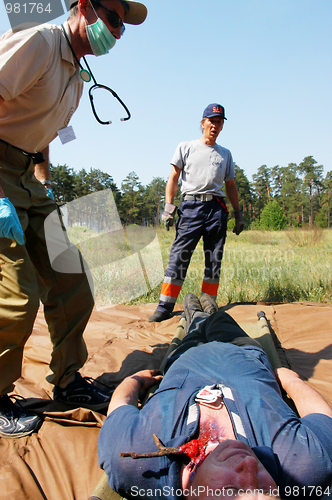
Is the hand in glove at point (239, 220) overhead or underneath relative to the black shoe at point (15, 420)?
overhead

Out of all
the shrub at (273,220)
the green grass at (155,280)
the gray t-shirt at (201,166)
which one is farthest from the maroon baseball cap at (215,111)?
the shrub at (273,220)

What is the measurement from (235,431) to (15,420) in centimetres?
112

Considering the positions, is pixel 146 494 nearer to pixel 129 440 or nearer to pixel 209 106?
pixel 129 440

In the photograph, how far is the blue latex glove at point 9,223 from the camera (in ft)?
4.93

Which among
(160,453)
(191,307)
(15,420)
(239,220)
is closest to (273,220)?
(239,220)

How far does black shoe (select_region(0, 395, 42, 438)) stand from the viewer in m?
1.62

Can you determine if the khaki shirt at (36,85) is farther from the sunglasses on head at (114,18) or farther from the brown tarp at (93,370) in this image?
the brown tarp at (93,370)

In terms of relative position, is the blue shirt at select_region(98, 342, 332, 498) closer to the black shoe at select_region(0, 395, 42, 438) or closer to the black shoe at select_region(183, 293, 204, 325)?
the black shoe at select_region(0, 395, 42, 438)

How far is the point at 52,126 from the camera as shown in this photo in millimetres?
1846

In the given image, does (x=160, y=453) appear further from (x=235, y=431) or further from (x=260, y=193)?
(x=260, y=193)

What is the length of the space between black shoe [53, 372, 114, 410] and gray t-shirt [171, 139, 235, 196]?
2.34 meters

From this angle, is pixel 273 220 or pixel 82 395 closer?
pixel 82 395

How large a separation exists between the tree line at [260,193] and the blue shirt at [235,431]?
96.7 ft

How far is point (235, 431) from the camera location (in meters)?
1.18
